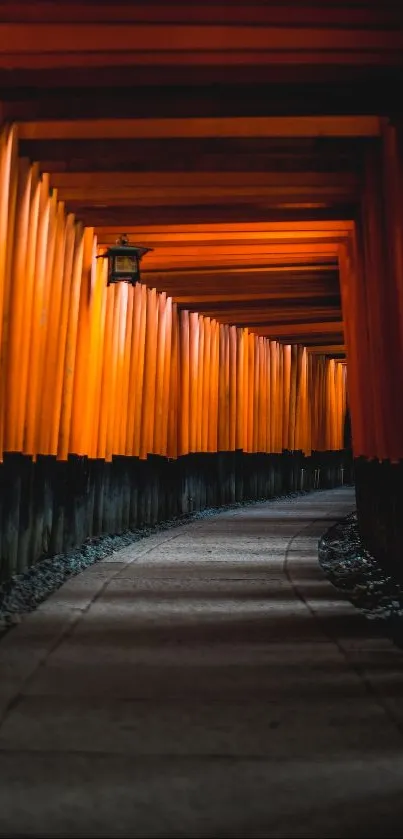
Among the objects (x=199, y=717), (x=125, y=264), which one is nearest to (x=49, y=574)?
(x=125, y=264)

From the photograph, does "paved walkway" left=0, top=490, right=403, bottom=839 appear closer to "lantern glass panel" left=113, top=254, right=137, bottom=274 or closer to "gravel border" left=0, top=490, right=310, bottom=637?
"gravel border" left=0, top=490, right=310, bottom=637

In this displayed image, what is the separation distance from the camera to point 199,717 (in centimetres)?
341

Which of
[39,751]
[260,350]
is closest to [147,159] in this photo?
[39,751]

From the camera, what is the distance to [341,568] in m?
8.45

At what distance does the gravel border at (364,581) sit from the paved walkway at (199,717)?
0.22 metres

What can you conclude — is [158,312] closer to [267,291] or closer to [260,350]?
[267,291]

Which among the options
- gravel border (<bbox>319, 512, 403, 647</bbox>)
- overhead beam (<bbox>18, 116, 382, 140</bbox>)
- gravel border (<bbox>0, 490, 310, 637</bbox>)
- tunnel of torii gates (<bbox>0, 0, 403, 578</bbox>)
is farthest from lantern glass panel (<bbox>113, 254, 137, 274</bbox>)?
gravel border (<bbox>319, 512, 403, 647</bbox>)

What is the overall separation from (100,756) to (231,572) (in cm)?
467

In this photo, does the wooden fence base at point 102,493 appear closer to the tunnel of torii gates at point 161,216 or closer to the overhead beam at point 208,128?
the tunnel of torii gates at point 161,216

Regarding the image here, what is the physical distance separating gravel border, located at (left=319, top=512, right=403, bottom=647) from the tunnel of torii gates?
26 cm

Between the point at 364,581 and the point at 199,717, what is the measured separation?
173 inches

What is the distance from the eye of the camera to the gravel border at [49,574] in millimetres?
5945

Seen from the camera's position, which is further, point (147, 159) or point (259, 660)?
point (147, 159)

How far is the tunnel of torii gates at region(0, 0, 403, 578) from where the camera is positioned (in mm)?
5828
